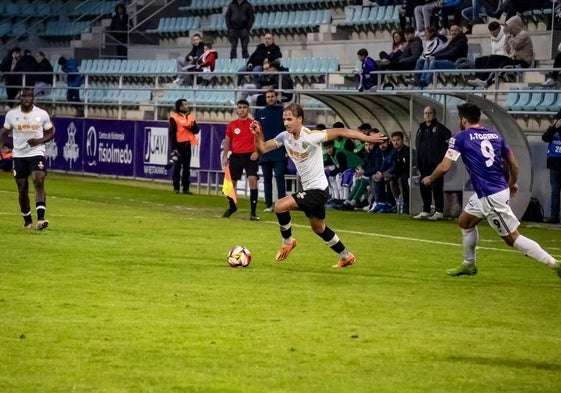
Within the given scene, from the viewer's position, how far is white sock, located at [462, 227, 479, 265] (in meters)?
15.5

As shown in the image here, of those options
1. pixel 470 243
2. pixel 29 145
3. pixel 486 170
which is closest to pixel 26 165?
pixel 29 145

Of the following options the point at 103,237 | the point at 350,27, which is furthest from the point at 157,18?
the point at 103,237

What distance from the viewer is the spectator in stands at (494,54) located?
27203 millimetres

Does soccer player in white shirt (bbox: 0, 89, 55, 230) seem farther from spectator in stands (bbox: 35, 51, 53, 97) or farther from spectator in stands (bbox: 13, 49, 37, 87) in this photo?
spectator in stands (bbox: 13, 49, 37, 87)

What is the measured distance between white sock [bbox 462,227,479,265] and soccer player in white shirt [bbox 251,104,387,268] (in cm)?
156

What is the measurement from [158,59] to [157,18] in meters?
2.67

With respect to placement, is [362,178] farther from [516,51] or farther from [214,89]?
[214,89]

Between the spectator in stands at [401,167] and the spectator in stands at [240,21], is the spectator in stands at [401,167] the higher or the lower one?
the lower one

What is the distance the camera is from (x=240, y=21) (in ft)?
121

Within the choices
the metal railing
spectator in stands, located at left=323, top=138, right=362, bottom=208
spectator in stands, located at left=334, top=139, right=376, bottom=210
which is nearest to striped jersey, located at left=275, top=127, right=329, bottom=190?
the metal railing

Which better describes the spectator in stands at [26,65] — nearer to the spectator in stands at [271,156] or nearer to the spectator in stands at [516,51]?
the spectator in stands at [271,156]

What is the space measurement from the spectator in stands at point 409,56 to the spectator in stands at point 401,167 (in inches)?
115

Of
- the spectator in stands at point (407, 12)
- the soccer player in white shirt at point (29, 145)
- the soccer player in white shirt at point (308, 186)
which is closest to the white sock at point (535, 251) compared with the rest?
the soccer player in white shirt at point (308, 186)

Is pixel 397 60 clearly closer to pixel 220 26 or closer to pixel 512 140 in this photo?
pixel 512 140
